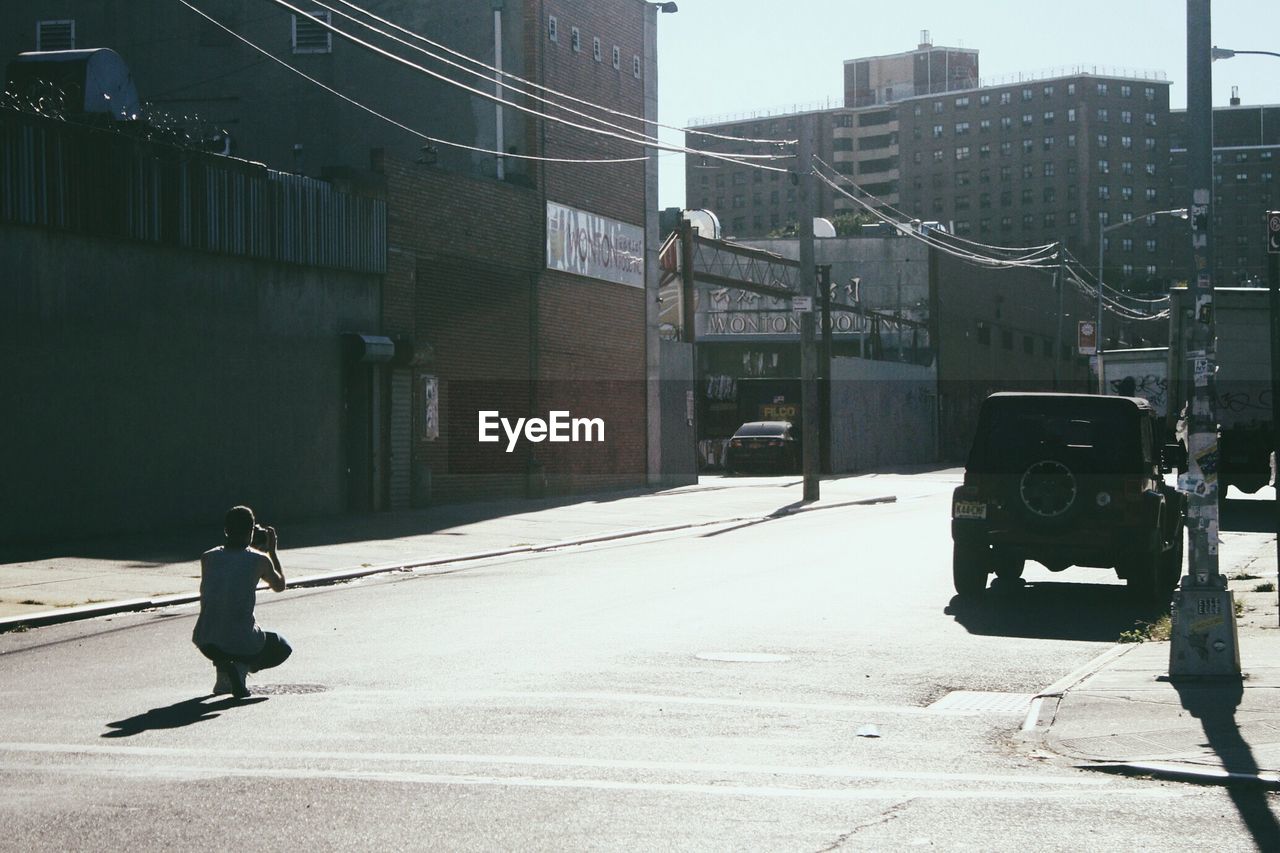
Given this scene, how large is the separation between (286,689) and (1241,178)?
179 meters

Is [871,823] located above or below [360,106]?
below

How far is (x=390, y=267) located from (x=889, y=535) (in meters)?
11.1

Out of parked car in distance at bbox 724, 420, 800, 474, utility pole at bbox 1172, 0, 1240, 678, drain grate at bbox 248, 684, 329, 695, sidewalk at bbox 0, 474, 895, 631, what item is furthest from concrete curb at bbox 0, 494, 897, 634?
parked car in distance at bbox 724, 420, 800, 474

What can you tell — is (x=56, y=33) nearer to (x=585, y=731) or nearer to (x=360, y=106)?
(x=360, y=106)

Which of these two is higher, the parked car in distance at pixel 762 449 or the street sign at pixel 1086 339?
the street sign at pixel 1086 339

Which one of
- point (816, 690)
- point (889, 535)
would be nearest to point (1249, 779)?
point (816, 690)

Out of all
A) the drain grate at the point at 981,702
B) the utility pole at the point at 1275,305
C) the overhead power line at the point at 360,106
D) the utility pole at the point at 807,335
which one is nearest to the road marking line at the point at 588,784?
the drain grate at the point at 981,702

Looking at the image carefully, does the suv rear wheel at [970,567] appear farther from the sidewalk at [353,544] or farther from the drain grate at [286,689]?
the drain grate at [286,689]

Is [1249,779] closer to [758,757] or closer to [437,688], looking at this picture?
[758,757]

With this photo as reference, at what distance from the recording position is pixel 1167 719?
9094 millimetres

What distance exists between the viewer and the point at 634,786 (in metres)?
7.46

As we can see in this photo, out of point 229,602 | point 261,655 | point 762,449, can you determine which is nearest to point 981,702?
point 261,655

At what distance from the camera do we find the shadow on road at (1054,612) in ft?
46.0

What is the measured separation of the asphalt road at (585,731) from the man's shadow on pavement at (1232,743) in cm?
12
